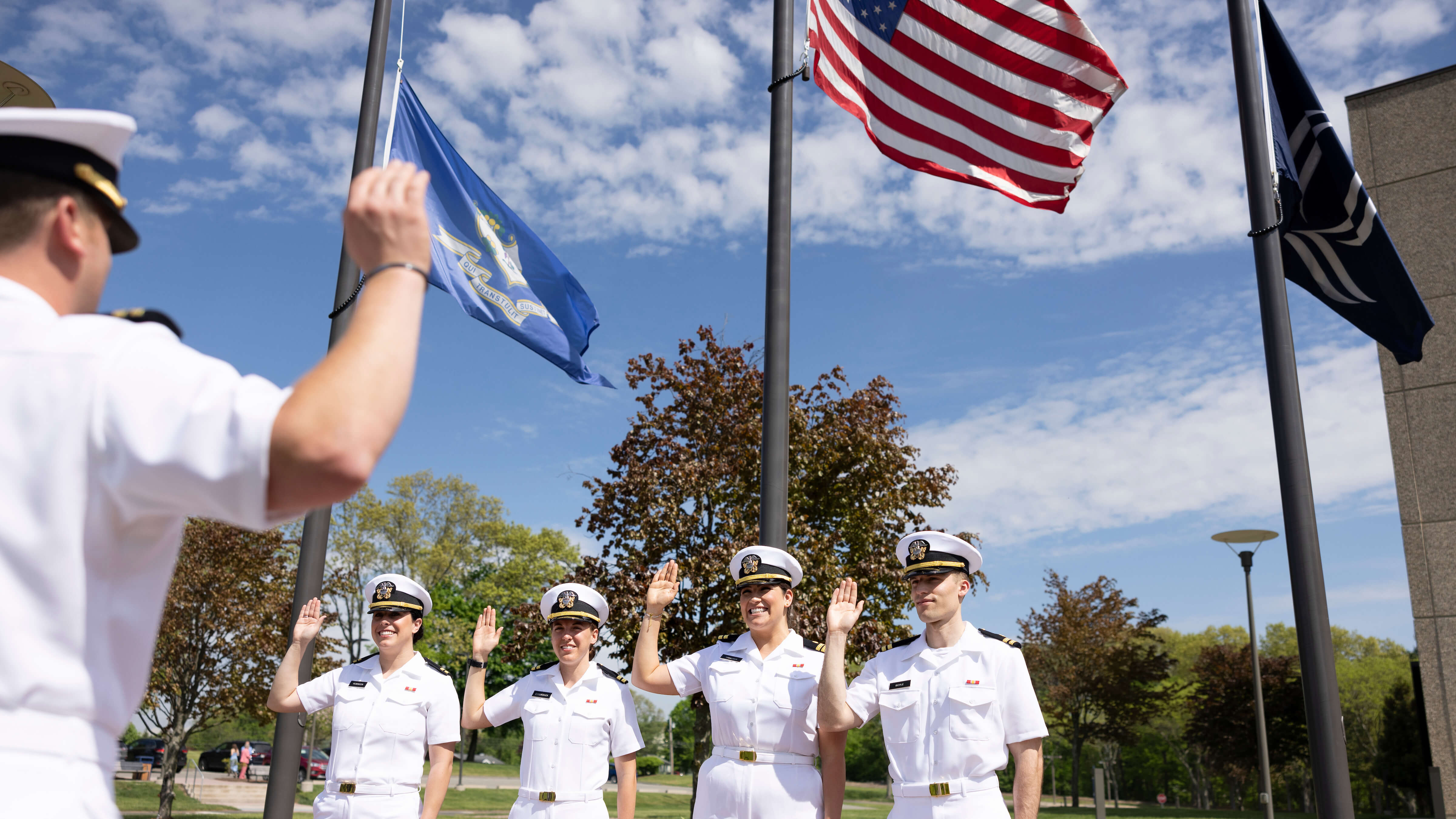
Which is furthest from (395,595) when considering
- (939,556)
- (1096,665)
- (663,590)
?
(1096,665)

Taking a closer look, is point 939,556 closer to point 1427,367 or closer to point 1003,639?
point 1003,639

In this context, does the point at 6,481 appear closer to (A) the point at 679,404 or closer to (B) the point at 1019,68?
(B) the point at 1019,68

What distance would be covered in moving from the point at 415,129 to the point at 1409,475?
15721 mm

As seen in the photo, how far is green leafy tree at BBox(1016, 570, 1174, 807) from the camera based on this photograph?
31344mm

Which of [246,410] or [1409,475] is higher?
[1409,475]

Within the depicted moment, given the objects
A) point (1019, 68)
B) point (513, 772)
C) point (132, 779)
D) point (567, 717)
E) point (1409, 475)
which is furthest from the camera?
point (513, 772)

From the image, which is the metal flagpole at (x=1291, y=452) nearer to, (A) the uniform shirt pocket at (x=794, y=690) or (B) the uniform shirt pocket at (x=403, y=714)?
(A) the uniform shirt pocket at (x=794, y=690)

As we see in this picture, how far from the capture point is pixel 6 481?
1307 millimetres

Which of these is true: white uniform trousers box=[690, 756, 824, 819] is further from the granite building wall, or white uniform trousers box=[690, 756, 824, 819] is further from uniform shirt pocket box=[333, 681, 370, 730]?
the granite building wall

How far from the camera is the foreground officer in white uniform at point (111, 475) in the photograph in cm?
129


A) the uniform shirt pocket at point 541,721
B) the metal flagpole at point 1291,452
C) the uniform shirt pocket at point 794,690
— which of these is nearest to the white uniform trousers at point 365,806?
the uniform shirt pocket at point 541,721

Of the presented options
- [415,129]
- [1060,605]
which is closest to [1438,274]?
[415,129]

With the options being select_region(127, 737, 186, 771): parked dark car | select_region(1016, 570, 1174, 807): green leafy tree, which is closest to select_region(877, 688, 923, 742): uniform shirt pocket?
select_region(1016, 570, 1174, 807): green leafy tree

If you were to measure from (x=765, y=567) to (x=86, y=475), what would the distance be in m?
4.97
